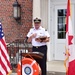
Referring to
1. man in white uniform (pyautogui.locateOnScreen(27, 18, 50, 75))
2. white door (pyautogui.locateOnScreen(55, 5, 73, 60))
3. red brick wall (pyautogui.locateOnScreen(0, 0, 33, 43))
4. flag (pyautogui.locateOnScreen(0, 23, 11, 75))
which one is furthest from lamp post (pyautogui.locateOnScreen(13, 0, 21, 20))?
flag (pyautogui.locateOnScreen(0, 23, 11, 75))

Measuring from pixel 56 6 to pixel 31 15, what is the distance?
1.06 m

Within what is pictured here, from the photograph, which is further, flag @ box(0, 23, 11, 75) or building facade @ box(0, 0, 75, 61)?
building facade @ box(0, 0, 75, 61)

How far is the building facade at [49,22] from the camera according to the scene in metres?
9.56

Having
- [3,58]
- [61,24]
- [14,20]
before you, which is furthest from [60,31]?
[3,58]

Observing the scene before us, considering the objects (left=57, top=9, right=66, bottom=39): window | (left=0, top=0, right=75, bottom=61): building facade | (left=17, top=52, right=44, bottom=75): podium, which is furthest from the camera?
(left=57, top=9, right=66, bottom=39): window

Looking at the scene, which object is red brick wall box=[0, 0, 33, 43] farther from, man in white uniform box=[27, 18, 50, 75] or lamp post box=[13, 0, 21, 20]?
man in white uniform box=[27, 18, 50, 75]

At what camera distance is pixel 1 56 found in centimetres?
583

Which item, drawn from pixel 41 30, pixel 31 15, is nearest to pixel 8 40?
pixel 31 15

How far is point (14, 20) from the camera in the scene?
392 inches

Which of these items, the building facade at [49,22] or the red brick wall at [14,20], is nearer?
the building facade at [49,22]

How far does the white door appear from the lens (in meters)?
9.68

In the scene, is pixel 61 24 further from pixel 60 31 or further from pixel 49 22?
pixel 49 22

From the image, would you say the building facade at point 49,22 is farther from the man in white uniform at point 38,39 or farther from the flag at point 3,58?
the flag at point 3,58

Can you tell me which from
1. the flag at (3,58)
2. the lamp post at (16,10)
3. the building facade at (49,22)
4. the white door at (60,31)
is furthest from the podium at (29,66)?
the lamp post at (16,10)
